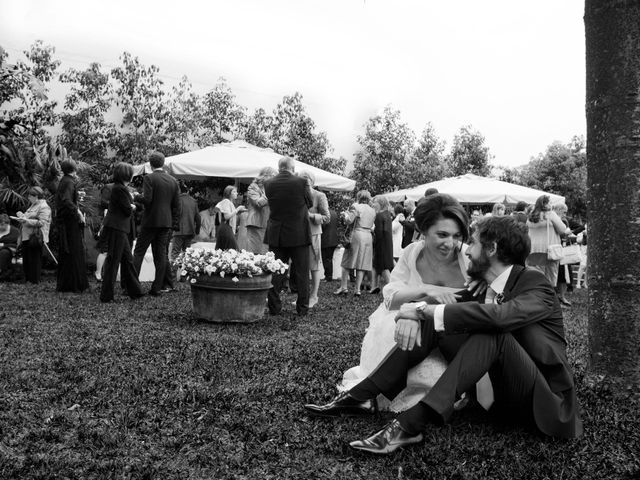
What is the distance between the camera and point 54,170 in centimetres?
1165

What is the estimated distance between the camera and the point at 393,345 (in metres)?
3.70

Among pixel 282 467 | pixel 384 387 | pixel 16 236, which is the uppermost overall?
pixel 16 236

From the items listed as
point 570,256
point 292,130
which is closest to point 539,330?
point 570,256

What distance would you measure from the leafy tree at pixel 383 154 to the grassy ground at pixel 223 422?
14125 millimetres

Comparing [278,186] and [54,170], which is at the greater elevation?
[54,170]

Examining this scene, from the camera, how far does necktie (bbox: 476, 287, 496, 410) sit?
3301mm

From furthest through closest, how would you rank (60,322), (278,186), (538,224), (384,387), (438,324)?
1. (538,224)
2. (278,186)
3. (60,322)
4. (384,387)
5. (438,324)

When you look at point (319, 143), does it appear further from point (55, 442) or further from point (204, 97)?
point (55, 442)

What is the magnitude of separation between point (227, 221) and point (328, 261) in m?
3.29

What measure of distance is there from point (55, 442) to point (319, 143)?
49.6ft

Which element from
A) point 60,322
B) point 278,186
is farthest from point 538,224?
point 60,322

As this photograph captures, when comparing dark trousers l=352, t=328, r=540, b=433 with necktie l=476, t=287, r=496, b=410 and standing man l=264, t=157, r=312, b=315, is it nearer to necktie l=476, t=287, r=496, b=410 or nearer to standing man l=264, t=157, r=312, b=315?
necktie l=476, t=287, r=496, b=410

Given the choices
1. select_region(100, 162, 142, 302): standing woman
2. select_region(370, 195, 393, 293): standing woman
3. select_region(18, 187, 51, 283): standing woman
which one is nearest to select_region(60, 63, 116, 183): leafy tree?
select_region(18, 187, 51, 283): standing woman

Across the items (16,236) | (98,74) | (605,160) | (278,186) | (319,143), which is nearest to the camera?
(605,160)
